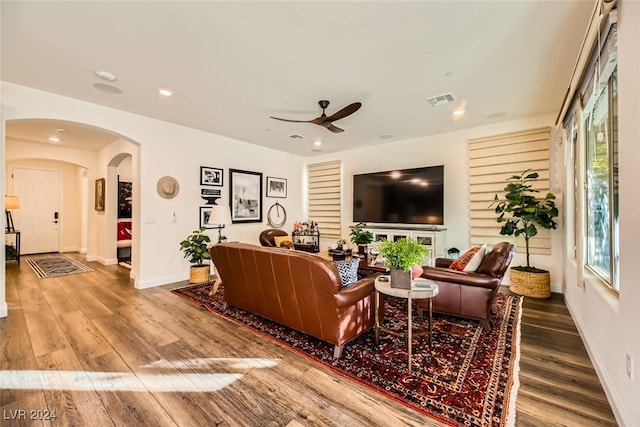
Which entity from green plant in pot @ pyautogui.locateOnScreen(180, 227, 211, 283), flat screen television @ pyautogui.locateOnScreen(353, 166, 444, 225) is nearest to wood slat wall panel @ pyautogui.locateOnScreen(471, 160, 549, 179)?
flat screen television @ pyautogui.locateOnScreen(353, 166, 444, 225)

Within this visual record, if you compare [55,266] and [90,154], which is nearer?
[55,266]

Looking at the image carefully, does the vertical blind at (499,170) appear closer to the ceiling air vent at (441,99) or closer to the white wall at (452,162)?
the white wall at (452,162)

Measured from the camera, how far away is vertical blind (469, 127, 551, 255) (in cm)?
412

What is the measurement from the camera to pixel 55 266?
5.79m

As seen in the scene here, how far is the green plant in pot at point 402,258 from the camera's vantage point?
2121mm

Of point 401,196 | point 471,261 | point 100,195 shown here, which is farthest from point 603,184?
point 100,195

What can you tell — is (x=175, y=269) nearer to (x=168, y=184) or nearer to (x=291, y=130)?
(x=168, y=184)

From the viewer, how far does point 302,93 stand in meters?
3.36

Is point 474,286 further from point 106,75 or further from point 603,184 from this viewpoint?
point 106,75

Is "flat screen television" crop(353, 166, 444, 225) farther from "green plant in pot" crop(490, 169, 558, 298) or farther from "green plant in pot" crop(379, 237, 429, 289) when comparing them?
"green plant in pot" crop(379, 237, 429, 289)

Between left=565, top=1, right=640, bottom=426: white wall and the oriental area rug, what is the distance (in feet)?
1.78

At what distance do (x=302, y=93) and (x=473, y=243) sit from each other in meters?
3.75

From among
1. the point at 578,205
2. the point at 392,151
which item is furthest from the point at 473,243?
the point at 392,151

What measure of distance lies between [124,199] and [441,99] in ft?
25.2
